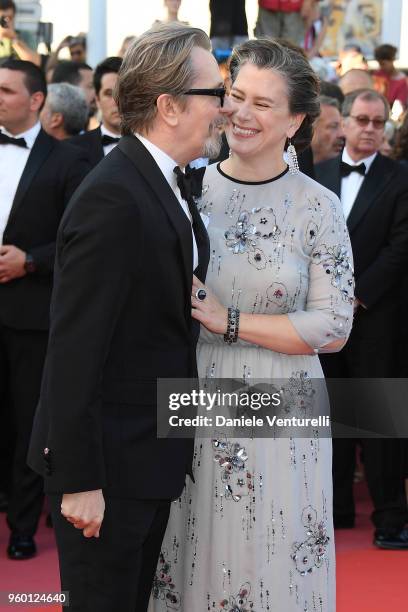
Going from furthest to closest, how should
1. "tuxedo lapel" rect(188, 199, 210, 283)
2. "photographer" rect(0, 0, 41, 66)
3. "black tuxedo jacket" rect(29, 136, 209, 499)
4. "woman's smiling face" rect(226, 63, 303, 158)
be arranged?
"photographer" rect(0, 0, 41, 66) < "woman's smiling face" rect(226, 63, 303, 158) < "tuxedo lapel" rect(188, 199, 210, 283) < "black tuxedo jacket" rect(29, 136, 209, 499)

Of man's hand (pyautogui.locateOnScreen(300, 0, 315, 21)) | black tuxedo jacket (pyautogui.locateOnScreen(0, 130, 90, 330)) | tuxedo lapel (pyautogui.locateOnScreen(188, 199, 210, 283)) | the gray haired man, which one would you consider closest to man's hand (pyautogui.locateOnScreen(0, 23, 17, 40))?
the gray haired man

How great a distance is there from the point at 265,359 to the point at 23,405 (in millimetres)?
2313

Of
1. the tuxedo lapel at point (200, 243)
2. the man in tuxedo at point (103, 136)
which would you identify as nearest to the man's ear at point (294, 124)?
the tuxedo lapel at point (200, 243)

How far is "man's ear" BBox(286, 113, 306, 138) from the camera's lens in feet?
10.5

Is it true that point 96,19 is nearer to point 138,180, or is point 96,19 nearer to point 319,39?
point 319,39

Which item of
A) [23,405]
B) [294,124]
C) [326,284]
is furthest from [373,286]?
[326,284]

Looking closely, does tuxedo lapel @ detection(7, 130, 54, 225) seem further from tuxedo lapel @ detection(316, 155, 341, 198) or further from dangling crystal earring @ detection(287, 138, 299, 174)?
dangling crystal earring @ detection(287, 138, 299, 174)

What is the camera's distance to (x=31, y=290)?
16.5 ft

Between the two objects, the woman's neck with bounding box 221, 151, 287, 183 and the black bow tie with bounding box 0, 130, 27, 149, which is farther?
the black bow tie with bounding box 0, 130, 27, 149

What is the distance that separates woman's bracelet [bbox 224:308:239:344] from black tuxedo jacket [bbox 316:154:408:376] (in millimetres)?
2365

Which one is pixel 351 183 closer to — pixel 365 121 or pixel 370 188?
pixel 370 188

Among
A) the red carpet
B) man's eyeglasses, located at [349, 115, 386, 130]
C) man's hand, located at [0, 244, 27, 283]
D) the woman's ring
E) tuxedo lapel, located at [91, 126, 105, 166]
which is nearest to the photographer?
the woman's ring

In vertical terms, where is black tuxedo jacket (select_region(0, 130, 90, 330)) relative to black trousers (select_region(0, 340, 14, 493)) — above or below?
above

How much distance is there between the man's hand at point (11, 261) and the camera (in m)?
4.89
